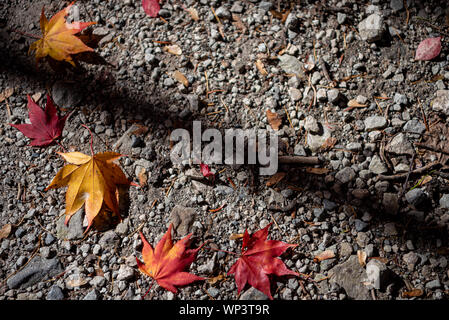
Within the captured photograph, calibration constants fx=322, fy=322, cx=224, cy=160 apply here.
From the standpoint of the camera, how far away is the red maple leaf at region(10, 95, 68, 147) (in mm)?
2000

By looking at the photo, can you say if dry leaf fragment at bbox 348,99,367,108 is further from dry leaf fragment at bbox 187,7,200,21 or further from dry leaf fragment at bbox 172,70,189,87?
dry leaf fragment at bbox 187,7,200,21

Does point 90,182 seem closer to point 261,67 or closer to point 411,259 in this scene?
point 261,67

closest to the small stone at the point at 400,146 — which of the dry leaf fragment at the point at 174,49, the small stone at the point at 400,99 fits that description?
the small stone at the point at 400,99

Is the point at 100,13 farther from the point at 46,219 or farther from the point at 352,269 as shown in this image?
the point at 352,269

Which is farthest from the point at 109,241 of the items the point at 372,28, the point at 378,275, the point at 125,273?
the point at 372,28

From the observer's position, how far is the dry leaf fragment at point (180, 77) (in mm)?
2084

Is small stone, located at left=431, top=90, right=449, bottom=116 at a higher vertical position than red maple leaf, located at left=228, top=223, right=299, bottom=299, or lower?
higher

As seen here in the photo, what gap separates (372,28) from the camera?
6.86 feet

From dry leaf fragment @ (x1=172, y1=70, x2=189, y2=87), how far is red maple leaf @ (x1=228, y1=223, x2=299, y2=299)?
1.02m

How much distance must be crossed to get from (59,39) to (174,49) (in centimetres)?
73

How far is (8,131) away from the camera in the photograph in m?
2.06

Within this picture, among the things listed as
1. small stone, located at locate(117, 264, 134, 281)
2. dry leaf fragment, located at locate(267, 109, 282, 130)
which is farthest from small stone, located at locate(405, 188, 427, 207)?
small stone, located at locate(117, 264, 134, 281)
